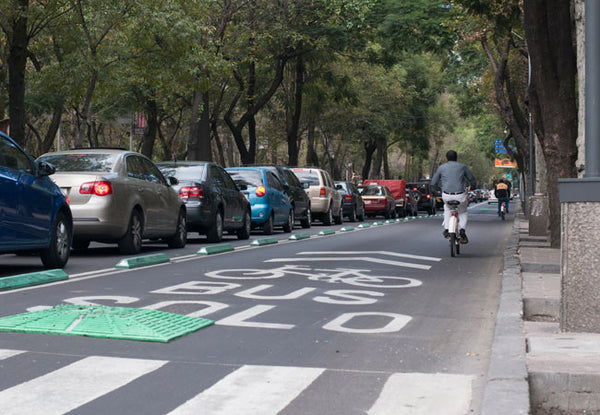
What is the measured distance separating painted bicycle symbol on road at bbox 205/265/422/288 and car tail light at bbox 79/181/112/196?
8.80 ft

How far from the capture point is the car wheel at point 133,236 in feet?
47.3

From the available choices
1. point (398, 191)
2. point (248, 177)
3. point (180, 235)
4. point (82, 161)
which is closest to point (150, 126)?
point (398, 191)

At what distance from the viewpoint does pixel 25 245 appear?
10.9m

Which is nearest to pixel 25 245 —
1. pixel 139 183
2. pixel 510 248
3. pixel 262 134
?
pixel 139 183

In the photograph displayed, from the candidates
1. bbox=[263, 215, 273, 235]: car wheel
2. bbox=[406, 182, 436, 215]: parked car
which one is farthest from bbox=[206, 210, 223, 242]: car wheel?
bbox=[406, 182, 436, 215]: parked car

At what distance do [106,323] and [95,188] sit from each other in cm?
697

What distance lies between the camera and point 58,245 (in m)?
11.9

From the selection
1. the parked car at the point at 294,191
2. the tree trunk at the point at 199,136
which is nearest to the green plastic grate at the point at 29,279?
the parked car at the point at 294,191

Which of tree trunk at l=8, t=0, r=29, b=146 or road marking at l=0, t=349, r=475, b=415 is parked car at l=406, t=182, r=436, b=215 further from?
road marking at l=0, t=349, r=475, b=415

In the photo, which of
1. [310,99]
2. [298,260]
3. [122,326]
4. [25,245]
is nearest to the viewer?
[122,326]

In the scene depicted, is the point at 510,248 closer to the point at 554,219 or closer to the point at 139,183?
the point at 554,219

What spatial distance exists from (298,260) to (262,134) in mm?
43508

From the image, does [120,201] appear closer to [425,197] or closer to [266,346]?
[266,346]

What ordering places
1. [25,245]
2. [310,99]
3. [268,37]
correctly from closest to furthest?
1. [25,245]
2. [268,37]
3. [310,99]
